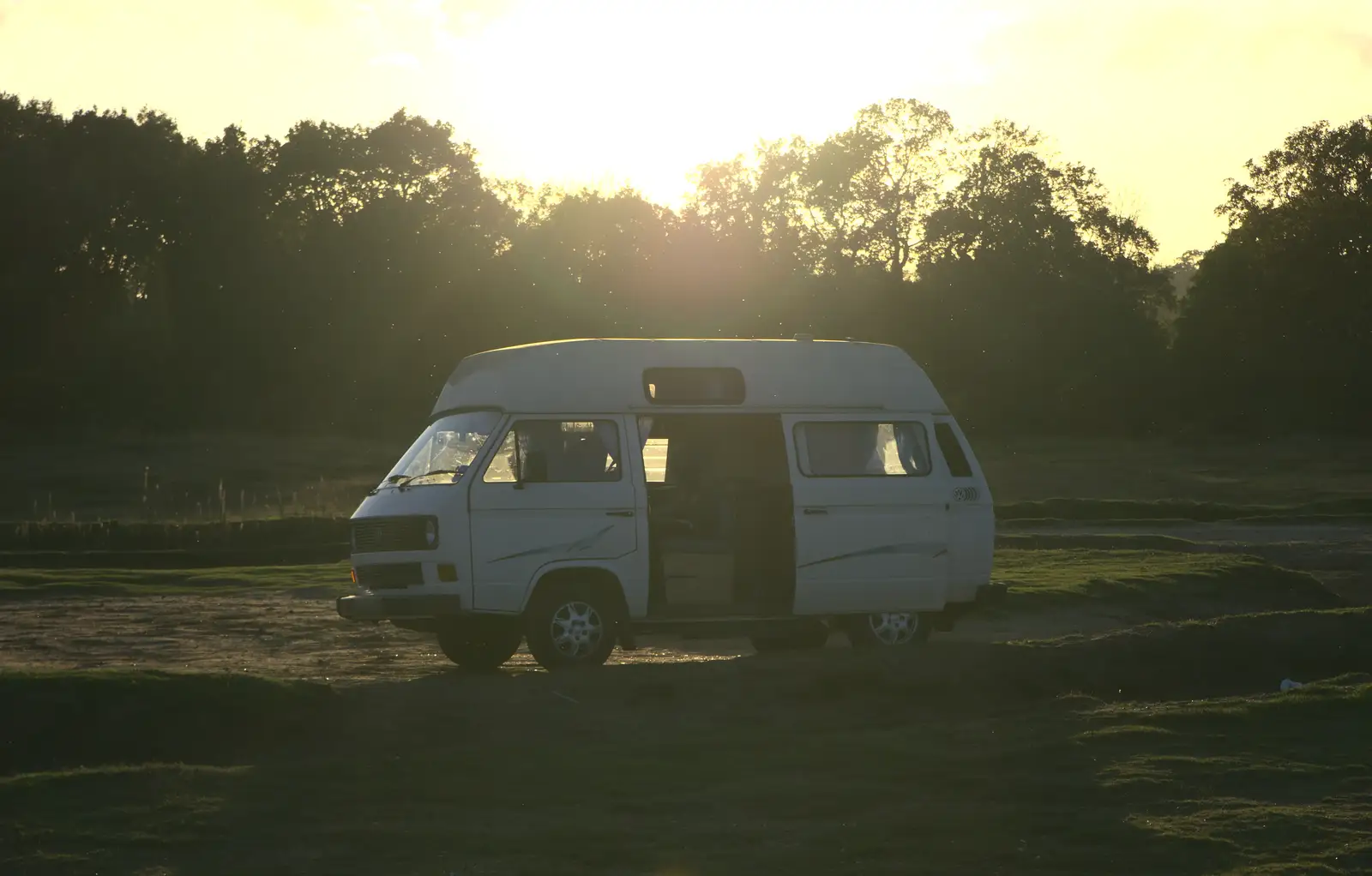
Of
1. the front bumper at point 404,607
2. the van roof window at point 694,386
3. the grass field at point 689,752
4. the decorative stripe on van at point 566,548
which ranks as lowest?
the grass field at point 689,752

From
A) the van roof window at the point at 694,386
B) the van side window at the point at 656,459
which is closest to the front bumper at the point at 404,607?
the van roof window at the point at 694,386

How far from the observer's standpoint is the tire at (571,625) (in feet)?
Result: 50.9

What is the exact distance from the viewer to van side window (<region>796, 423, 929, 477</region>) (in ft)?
55.0

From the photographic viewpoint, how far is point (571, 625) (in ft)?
51.3

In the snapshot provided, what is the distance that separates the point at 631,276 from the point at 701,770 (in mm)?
69534

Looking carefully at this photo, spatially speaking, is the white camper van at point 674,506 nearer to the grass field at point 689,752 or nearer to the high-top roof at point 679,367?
the high-top roof at point 679,367

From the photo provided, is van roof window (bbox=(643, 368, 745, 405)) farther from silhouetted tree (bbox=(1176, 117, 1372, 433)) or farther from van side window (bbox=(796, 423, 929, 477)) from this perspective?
silhouetted tree (bbox=(1176, 117, 1372, 433))

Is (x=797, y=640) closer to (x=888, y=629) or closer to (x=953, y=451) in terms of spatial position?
(x=888, y=629)

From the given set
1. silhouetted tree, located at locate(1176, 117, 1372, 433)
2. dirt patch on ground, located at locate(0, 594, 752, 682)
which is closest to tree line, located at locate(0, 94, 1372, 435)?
silhouetted tree, located at locate(1176, 117, 1372, 433)

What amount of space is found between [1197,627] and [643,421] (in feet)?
17.6

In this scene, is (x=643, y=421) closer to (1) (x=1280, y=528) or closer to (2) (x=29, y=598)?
(2) (x=29, y=598)

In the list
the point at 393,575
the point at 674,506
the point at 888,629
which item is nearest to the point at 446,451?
the point at 393,575

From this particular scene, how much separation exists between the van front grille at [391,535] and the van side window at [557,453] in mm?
677

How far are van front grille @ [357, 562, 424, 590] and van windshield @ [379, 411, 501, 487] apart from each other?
75 cm
